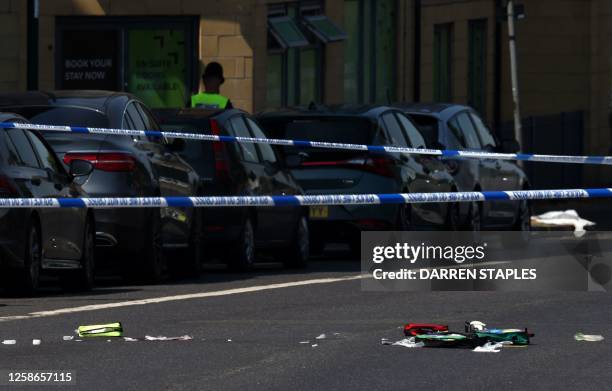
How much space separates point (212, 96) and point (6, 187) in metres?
6.88

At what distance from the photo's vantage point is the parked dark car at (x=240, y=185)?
17438 mm

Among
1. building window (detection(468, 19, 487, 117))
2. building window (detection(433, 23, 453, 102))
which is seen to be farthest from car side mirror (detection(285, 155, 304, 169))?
building window (detection(468, 19, 487, 117))

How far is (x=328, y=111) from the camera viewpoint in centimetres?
1970

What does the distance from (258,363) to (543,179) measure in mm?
28568

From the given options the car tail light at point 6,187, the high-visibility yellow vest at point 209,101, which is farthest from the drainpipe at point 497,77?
the car tail light at point 6,187

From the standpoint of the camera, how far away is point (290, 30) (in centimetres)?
3195

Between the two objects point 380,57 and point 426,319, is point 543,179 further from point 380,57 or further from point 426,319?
point 426,319

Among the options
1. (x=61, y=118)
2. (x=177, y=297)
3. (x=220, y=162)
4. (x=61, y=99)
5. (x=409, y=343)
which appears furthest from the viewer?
(x=220, y=162)

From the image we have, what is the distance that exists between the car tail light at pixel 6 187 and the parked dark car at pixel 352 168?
18.7ft

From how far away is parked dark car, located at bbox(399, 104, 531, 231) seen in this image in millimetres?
22016

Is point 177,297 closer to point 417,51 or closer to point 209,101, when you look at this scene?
point 209,101

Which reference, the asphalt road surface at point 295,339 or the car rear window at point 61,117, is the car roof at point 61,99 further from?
the asphalt road surface at point 295,339

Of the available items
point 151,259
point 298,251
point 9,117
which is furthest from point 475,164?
point 9,117

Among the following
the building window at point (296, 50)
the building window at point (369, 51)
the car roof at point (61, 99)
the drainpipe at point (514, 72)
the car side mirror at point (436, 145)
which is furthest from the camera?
the building window at point (369, 51)
